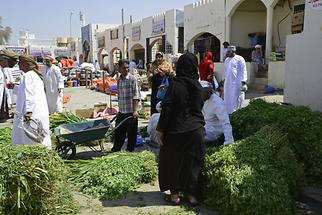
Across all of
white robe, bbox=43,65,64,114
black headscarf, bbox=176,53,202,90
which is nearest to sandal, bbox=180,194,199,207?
black headscarf, bbox=176,53,202,90

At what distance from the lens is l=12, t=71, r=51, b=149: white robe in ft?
14.7

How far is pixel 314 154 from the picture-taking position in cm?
463

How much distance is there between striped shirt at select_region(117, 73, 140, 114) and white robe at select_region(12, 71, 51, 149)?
5.26 feet

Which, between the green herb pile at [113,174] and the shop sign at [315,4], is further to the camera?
the shop sign at [315,4]

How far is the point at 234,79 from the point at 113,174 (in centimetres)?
484

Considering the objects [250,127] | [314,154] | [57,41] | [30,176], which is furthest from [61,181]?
[57,41]

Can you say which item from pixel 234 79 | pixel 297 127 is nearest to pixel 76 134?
pixel 297 127

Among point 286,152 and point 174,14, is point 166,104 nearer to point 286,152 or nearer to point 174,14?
point 286,152

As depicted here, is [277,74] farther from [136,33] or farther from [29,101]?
[136,33]

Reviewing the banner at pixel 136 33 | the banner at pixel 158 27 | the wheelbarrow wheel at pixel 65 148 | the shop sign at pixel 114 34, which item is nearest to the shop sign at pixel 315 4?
the wheelbarrow wheel at pixel 65 148

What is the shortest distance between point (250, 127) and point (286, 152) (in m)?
1.05

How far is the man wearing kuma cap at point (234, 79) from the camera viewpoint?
27.6ft

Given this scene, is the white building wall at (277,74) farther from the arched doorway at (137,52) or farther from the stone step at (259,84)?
the arched doorway at (137,52)

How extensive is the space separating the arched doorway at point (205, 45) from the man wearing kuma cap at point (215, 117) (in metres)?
16.1
